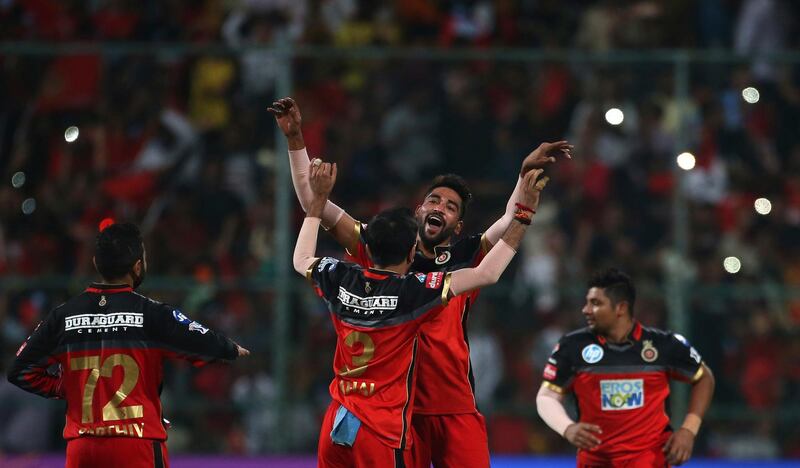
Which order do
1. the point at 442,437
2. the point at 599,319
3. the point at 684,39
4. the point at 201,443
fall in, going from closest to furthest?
the point at 442,437
the point at 599,319
the point at 201,443
the point at 684,39

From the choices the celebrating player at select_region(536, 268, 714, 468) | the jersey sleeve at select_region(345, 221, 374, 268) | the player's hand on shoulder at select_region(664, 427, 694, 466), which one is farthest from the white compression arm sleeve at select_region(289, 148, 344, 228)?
the player's hand on shoulder at select_region(664, 427, 694, 466)

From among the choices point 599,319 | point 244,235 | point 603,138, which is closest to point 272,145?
point 244,235

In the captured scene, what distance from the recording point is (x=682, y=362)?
7.03m

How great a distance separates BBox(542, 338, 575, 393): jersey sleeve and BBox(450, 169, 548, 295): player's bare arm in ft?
4.50

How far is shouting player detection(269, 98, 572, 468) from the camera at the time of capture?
21.2 feet

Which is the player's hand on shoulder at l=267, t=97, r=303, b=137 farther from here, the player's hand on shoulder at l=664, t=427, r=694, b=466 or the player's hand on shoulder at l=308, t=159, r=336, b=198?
the player's hand on shoulder at l=664, t=427, r=694, b=466

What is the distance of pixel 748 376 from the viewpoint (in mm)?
10461

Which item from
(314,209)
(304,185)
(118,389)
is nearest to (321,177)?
(314,209)

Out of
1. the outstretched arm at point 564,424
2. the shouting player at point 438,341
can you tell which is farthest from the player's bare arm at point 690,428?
the shouting player at point 438,341

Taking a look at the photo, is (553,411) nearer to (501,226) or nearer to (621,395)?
(621,395)

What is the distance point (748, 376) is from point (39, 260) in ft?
19.6

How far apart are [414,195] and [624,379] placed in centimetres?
383

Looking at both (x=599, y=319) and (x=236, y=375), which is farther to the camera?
(x=236, y=375)

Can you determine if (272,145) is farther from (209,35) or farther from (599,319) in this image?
(599,319)
